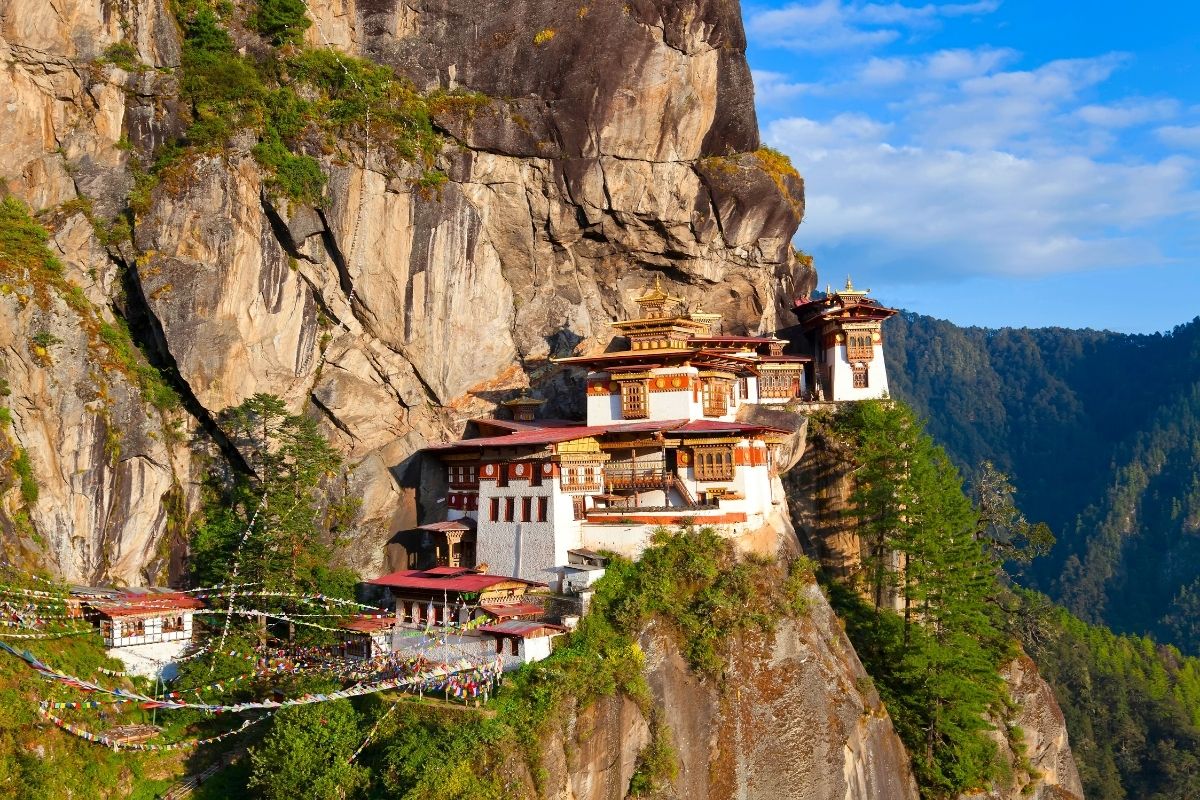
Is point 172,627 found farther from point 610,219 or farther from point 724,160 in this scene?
point 724,160

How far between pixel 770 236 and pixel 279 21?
81.4 ft

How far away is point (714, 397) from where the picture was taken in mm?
39125

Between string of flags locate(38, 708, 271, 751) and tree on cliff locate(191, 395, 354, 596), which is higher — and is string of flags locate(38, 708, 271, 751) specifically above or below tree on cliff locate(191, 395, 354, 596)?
below

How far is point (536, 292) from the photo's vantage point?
4397cm

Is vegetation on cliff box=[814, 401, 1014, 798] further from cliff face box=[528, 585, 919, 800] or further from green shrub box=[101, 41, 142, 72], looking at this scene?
green shrub box=[101, 41, 142, 72]

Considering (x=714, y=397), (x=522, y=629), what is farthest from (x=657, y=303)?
(x=522, y=629)

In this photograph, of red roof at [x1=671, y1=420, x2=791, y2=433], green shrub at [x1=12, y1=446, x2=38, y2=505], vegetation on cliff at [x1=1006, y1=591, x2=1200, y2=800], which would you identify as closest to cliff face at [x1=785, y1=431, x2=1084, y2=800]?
red roof at [x1=671, y1=420, x2=791, y2=433]

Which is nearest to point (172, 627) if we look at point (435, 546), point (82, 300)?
point (435, 546)

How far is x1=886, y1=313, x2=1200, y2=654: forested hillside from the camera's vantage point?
451 ft

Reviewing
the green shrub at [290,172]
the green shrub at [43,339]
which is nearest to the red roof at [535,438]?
the green shrub at [290,172]

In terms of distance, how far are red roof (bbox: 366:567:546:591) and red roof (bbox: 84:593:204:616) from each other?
6154mm

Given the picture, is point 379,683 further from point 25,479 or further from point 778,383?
point 778,383

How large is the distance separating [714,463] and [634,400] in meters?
4.79

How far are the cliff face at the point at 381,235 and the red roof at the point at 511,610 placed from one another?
8735mm
